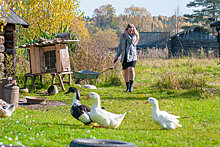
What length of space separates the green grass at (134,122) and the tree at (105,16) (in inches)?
3538

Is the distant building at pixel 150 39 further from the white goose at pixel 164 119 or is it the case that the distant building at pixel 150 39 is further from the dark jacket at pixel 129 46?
the white goose at pixel 164 119

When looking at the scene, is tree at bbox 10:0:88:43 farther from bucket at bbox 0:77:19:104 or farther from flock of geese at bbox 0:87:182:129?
flock of geese at bbox 0:87:182:129

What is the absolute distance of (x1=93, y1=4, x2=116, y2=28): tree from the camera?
101631 mm

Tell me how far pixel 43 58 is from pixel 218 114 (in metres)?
6.85

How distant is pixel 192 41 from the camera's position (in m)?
37.6

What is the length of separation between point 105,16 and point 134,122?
103 metres

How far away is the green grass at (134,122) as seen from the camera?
5.06 meters

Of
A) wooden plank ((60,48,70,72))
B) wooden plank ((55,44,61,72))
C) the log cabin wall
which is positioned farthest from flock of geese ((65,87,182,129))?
the log cabin wall

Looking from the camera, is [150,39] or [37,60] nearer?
[37,60]

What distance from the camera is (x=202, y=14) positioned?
6256 centimetres

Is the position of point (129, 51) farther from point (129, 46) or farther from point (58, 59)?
point (58, 59)

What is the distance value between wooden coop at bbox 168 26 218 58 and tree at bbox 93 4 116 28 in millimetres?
61708

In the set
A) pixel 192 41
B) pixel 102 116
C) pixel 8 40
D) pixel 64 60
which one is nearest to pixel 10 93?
pixel 64 60

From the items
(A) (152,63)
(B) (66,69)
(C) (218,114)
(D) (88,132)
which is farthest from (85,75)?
(A) (152,63)
